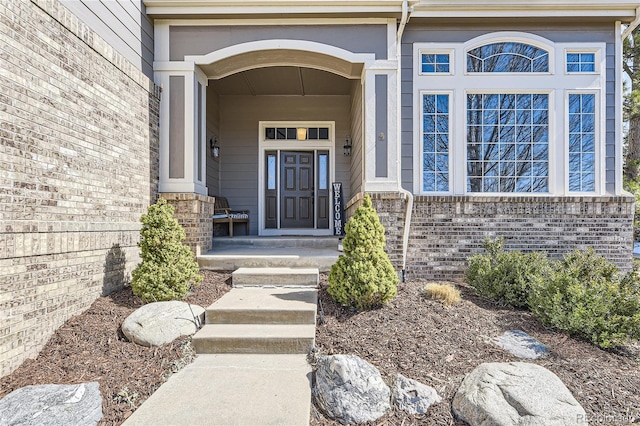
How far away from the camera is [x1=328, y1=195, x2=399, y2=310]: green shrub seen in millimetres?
3234

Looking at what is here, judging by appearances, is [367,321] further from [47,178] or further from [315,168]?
[315,168]

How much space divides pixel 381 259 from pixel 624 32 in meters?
4.64

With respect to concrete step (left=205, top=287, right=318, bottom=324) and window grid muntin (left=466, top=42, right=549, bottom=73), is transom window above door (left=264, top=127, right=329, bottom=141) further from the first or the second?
concrete step (left=205, top=287, right=318, bottom=324)

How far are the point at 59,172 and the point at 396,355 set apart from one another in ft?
10.0

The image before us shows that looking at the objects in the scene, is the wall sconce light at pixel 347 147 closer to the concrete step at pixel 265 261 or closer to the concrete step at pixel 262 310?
the concrete step at pixel 265 261

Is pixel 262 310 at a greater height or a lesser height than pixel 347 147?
lesser

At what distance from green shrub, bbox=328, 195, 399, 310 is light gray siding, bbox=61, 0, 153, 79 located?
309cm

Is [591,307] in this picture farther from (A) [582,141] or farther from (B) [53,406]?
(B) [53,406]

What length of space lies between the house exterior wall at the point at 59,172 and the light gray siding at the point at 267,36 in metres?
0.83

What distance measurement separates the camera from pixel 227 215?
6352mm

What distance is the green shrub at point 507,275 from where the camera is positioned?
12.3 feet

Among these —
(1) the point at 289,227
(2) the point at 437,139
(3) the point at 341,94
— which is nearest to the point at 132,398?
(2) the point at 437,139

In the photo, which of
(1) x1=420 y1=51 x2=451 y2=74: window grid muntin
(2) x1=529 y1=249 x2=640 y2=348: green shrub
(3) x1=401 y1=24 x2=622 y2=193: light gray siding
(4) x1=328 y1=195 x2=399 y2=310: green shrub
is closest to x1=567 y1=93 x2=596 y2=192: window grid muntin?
(3) x1=401 y1=24 x2=622 y2=193: light gray siding

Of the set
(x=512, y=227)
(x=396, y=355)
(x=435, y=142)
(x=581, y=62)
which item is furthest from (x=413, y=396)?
(x=581, y=62)
